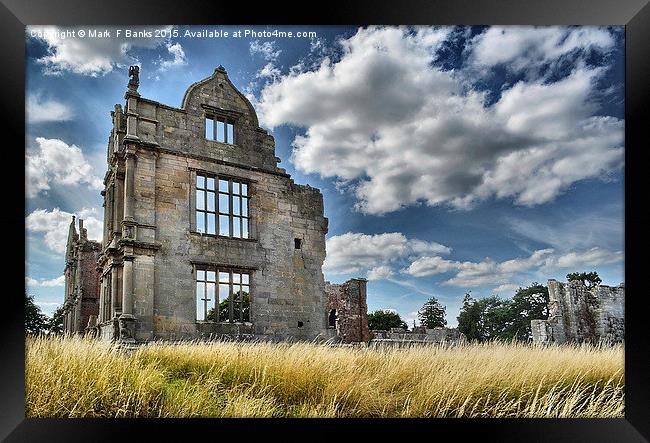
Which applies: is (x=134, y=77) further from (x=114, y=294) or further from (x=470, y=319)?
(x=470, y=319)

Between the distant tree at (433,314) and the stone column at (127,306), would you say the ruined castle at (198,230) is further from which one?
the distant tree at (433,314)

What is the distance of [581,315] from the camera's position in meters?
19.1

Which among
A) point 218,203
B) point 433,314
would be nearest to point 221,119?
point 218,203

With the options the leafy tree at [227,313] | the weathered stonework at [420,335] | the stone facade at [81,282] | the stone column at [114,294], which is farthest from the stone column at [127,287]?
the weathered stonework at [420,335]

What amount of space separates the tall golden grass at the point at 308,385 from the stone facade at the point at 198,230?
379cm

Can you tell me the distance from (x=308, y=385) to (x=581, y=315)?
14.3 meters

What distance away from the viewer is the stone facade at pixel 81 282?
65.5 feet

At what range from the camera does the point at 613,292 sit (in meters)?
19.8

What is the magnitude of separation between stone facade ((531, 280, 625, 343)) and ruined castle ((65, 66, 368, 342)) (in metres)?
7.93

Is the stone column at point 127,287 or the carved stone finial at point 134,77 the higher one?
the carved stone finial at point 134,77

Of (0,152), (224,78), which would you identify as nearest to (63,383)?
(0,152)

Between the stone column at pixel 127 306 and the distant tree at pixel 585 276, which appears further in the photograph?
the distant tree at pixel 585 276

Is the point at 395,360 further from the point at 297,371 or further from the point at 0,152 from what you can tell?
the point at 0,152

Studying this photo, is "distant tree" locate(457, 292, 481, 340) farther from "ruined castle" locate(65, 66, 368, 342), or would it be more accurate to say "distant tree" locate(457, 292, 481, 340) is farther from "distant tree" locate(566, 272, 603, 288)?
"ruined castle" locate(65, 66, 368, 342)
